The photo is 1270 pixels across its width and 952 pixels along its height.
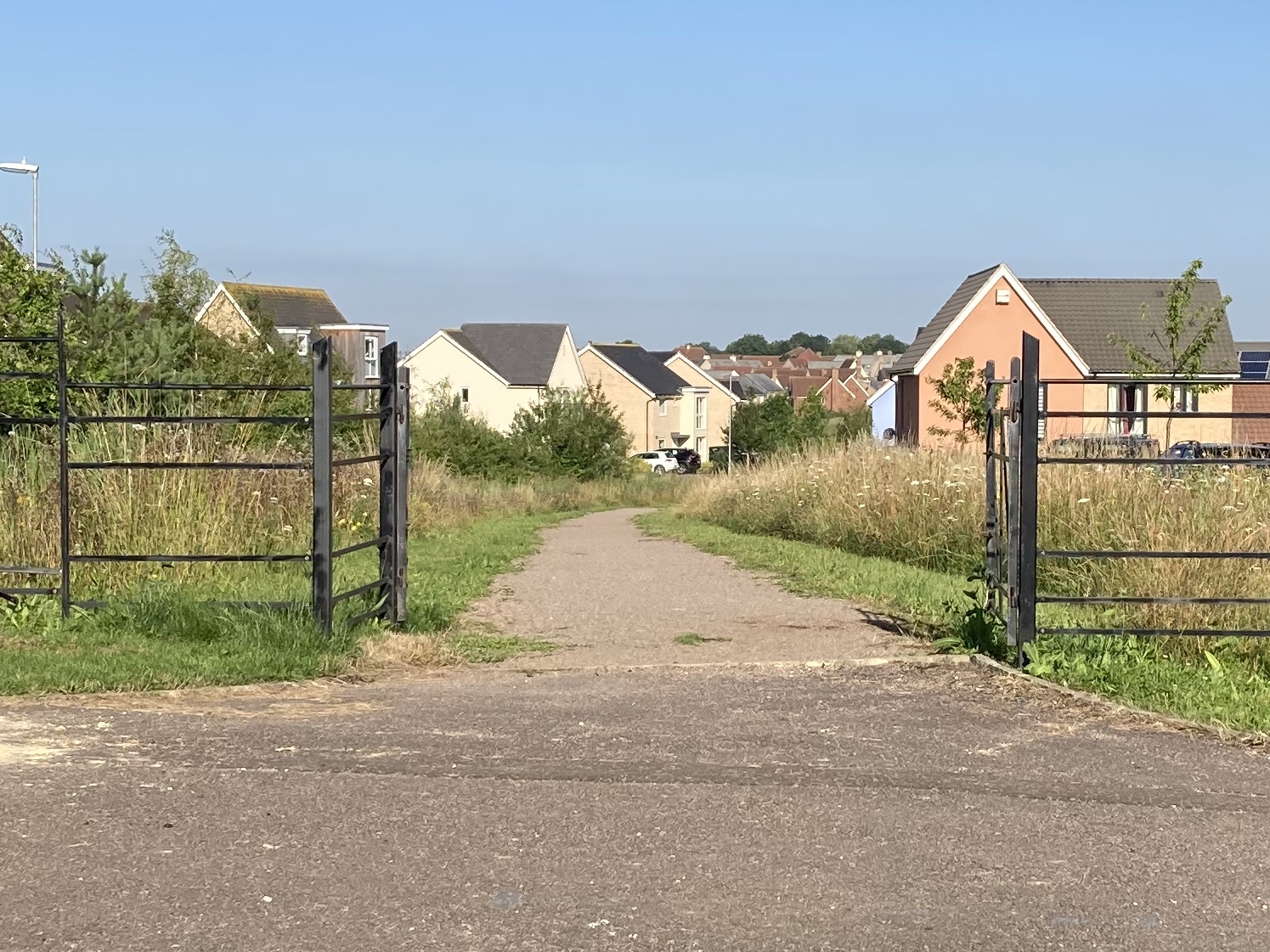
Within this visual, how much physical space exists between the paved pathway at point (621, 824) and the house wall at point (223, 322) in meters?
28.0

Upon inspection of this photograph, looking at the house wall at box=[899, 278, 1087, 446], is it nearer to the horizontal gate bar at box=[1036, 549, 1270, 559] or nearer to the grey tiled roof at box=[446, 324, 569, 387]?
the grey tiled roof at box=[446, 324, 569, 387]

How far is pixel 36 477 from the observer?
13523 mm

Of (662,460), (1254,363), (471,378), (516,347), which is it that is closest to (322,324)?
(471,378)

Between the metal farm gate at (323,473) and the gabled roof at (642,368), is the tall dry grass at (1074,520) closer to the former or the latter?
the metal farm gate at (323,473)

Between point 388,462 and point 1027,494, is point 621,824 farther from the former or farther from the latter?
point 388,462

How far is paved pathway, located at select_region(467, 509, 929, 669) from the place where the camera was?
417 inches

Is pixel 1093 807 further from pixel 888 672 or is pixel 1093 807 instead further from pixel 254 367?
pixel 254 367

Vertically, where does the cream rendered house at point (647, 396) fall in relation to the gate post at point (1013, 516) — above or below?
above

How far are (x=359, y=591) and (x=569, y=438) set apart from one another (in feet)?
133

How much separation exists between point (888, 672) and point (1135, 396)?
44887mm

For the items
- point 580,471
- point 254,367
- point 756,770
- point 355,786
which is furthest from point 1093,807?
point 580,471

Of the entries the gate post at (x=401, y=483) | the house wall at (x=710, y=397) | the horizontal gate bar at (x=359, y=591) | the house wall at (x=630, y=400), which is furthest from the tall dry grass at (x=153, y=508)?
the house wall at (x=710, y=397)

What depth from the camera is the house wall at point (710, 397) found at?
349ft

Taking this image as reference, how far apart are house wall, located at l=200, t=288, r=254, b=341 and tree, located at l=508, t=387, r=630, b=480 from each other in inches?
409
